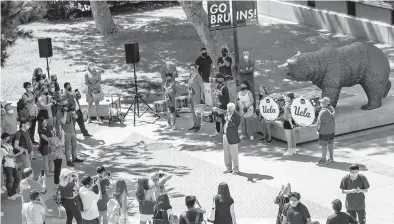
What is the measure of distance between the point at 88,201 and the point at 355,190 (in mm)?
4367

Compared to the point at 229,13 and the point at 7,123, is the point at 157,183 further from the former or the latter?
the point at 229,13

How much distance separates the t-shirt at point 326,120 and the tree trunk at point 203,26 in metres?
9.12

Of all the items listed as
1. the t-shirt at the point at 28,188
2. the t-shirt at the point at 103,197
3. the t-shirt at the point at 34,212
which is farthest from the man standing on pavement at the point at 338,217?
→ the t-shirt at the point at 28,188

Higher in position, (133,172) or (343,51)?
(343,51)

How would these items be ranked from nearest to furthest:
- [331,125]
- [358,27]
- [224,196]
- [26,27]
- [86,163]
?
[224,196] < [331,125] < [86,163] < [358,27] < [26,27]

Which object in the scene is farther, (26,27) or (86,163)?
(26,27)

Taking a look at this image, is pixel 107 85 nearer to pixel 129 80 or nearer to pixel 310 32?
pixel 129 80

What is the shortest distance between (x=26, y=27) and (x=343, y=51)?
1864cm

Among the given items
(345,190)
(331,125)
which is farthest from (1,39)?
(345,190)

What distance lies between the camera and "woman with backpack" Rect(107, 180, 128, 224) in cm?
1523

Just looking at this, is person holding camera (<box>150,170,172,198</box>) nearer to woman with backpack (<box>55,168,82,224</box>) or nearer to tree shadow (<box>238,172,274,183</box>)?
woman with backpack (<box>55,168,82,224</box>)

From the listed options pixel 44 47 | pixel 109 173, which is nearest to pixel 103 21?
pixel 44 47

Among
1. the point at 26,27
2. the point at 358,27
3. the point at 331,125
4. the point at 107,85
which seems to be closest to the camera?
the point at 331,125

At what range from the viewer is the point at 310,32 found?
33344 mm
